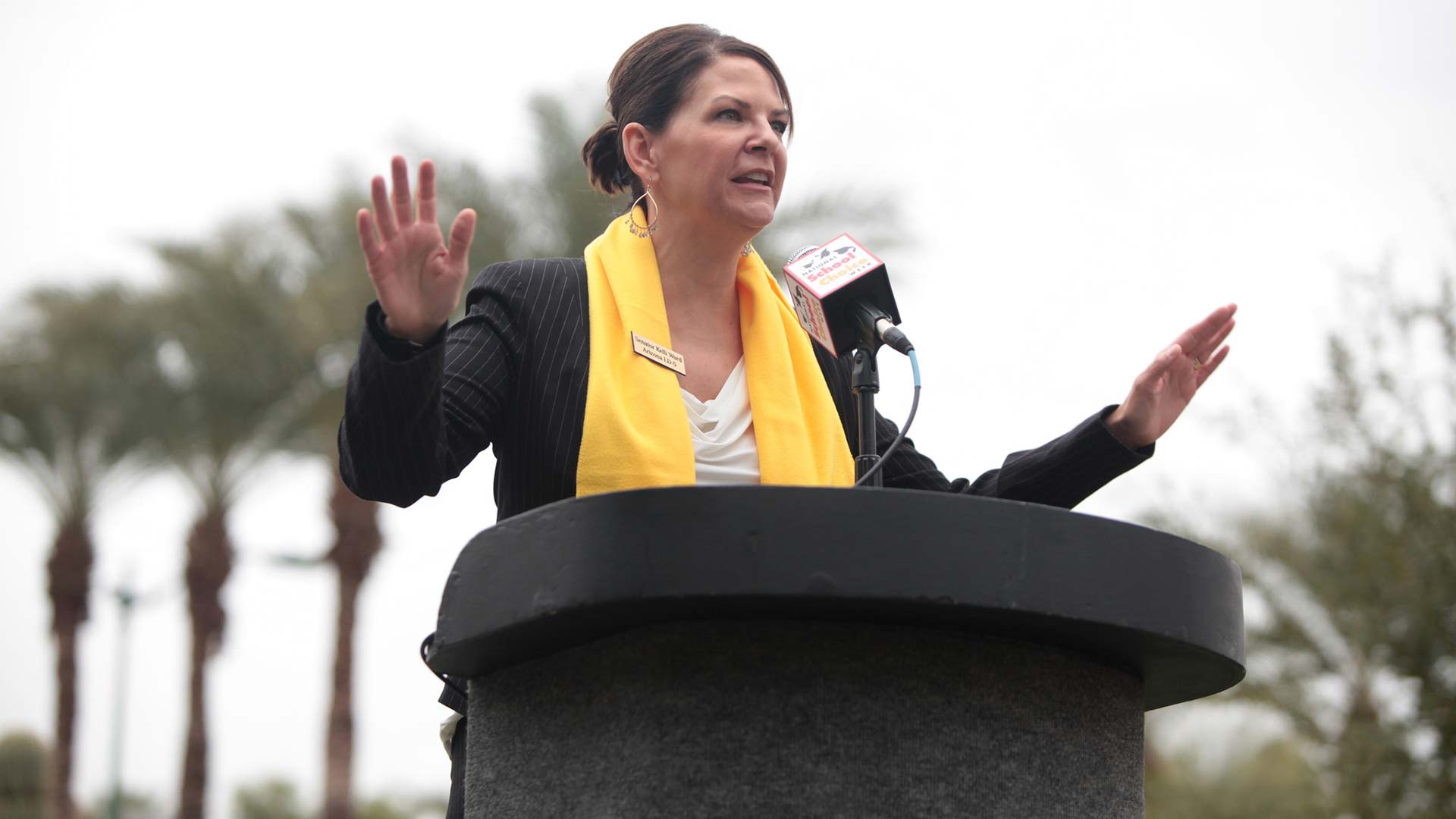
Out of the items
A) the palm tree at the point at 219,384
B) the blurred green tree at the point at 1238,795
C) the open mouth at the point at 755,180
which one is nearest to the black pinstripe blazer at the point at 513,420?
the open mouth at the point at 755,180

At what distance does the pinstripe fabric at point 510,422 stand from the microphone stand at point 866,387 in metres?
0.31

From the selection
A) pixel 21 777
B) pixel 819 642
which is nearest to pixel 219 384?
pixel 21 777

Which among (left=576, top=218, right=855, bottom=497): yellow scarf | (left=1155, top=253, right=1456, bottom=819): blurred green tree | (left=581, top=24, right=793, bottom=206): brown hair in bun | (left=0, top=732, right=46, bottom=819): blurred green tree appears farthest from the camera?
(left=0, top=732, right=46, bottom=819): blurred green tree

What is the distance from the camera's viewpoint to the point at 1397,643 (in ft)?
30.2

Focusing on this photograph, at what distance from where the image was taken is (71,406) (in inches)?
725

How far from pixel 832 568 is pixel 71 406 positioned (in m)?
18.9

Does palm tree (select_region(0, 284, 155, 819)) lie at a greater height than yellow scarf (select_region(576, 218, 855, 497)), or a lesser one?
greater

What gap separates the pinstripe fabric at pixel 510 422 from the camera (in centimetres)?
197

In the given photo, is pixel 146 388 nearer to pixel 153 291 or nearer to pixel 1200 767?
pixel 153 291

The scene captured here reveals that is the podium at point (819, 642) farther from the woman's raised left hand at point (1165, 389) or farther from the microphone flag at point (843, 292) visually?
the microphone flag at point (843, 292)

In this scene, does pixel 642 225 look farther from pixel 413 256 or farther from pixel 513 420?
pixel 413 256

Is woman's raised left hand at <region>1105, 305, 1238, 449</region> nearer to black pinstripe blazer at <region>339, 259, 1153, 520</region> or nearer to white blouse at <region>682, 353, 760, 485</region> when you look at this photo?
black pinstripe blazer at <region>339, 259, 1153, 520</region>

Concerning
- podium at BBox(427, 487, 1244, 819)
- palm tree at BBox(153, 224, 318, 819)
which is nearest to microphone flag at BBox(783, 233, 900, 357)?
podium at BBox(427, 487, 1244, 819)

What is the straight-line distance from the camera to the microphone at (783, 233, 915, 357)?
7.55ft
